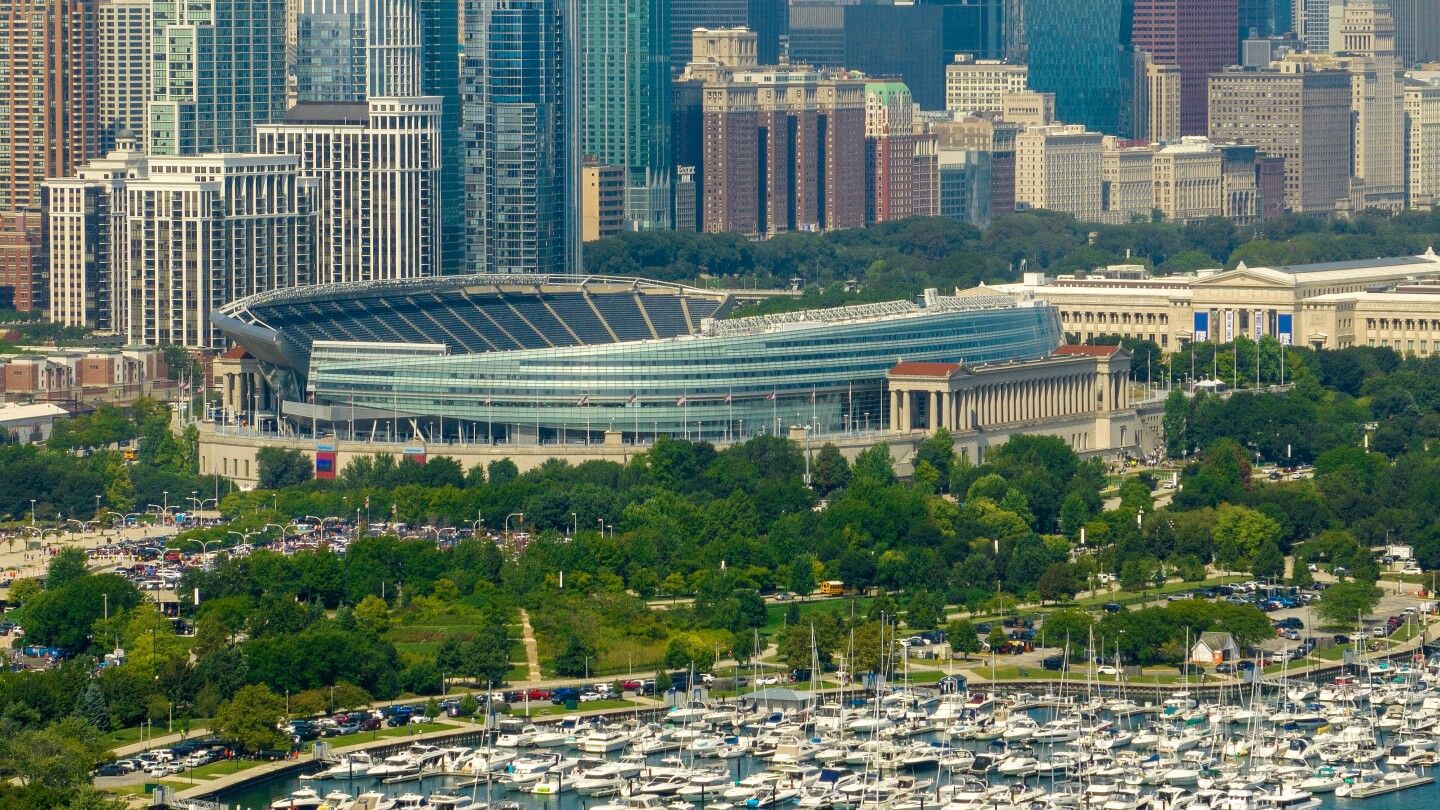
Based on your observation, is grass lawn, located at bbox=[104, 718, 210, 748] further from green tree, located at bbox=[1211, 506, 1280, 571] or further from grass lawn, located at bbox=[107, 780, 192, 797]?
green tree, located at bbox=[1211, 506, 1280, 571]

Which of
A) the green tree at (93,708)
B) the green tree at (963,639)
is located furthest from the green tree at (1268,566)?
the green tree at (93,708)

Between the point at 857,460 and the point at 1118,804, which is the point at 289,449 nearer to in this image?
the point at 857,460

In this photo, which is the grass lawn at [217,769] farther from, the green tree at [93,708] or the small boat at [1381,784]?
the small boat at [1381,784]

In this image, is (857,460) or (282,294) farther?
(282,294)

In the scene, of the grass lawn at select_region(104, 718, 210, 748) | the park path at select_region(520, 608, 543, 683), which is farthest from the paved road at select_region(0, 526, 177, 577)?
the grass lawn at select_region(104, 718, 210, 748)

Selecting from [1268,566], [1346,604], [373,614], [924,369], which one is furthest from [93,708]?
[924,369]

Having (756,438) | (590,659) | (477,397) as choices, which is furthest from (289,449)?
(590,659)
